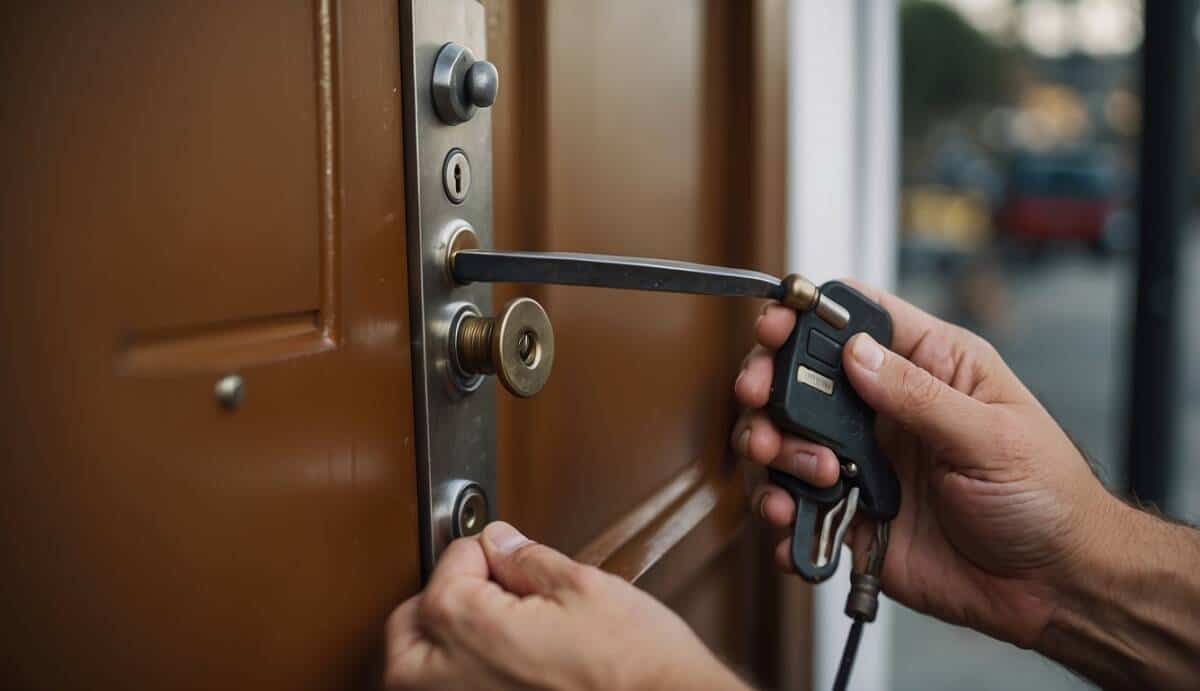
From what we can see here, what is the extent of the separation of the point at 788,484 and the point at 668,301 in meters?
0.18

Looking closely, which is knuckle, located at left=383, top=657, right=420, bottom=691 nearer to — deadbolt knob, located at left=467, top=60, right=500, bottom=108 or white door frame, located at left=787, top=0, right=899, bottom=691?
deadbolt knob, located at left=467, top=60, right=500, bottom=108

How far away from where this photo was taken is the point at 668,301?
2.97 ft

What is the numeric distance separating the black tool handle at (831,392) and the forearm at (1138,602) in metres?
0.23

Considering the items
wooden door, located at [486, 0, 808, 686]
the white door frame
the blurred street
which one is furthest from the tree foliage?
wooden door, located at [486, 0, 808, 686]

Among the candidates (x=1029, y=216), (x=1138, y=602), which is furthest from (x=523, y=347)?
(x=1029, y=216)

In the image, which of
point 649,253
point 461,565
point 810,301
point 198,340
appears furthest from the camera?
point 649,253

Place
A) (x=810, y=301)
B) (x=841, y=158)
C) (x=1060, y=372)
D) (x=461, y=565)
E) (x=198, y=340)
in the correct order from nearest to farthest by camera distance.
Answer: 1. (x=198, y=340)
2. (x=461, y=565)
3. (x=810, y=301)
4. (x=841, y=158)
5. (x=1060, y=372)

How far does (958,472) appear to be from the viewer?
86 centimetres

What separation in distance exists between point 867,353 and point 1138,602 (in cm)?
37

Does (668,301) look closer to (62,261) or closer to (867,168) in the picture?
(867,168)

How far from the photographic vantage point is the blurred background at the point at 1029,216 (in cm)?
324

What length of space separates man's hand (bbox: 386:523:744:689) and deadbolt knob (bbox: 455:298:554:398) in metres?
0.12

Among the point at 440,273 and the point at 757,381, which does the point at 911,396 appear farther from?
the point at 440,273

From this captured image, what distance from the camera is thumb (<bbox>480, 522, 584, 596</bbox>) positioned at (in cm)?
56
